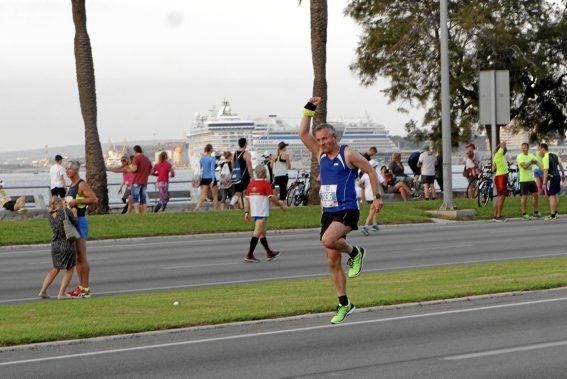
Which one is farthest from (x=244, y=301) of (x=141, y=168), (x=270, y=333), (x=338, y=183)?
(x=141, y=168)

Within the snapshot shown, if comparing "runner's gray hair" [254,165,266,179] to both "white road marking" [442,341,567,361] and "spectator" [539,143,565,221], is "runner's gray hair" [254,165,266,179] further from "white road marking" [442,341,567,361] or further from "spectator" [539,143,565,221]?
"white road marking" [442,341,567,361]

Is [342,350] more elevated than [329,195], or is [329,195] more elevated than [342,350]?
[329,195]

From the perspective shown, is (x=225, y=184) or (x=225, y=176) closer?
(x=225, y=184)

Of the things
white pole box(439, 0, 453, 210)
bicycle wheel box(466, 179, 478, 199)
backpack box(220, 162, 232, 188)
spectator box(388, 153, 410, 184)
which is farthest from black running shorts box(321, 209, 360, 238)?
spectator box(388, 153, 410, 184)

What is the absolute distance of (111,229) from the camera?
28156mm

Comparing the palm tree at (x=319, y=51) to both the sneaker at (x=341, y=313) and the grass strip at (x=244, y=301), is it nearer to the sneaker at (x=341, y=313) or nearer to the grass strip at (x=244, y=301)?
the grass strip at (x=244, y=301)

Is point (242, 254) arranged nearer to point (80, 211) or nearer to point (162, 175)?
point (80, 211)

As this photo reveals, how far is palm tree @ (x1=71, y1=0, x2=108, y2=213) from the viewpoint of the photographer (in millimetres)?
32250

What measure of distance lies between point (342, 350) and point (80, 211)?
276 inches

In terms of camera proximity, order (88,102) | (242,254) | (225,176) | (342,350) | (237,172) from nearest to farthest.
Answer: (342,350) < (242,254) < (237,172) < (88,102) < (225,176)

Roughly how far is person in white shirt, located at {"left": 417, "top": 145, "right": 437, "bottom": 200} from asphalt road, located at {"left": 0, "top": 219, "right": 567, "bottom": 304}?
25.7 feet

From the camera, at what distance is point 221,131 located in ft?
480

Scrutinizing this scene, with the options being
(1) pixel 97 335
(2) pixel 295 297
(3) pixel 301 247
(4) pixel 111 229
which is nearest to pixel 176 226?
(4) pixel 111 229

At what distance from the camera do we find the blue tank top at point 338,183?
11.9 m
